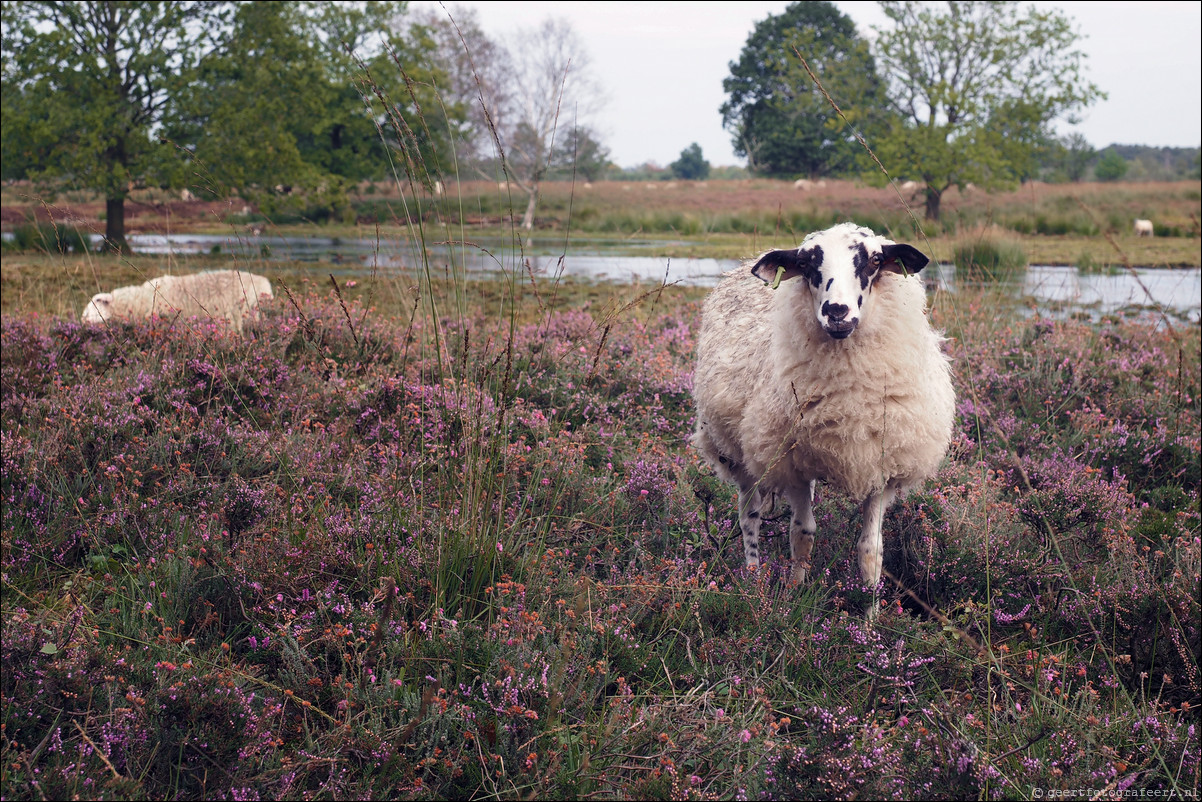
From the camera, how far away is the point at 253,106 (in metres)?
20.6

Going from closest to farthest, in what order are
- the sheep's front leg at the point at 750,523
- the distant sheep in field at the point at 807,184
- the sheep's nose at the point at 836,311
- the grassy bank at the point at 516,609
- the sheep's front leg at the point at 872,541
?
the grassy bank at the point at 516,609 → the sheep's nose at the point at 836,311 → the sheep's front leg at the point at 872,541 → the sheep's front leg at the point at 750,523 → the distant sheep in field at the point at 807,184

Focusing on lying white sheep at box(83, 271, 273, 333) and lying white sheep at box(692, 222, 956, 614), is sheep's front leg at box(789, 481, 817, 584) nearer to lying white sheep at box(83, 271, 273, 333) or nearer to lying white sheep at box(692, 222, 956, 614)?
lying white sheep at box(692, 222, 956, 614)

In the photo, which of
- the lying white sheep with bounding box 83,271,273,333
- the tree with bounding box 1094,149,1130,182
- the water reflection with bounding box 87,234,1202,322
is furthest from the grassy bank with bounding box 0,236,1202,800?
the tree with bounding box 1094,149,1130,182

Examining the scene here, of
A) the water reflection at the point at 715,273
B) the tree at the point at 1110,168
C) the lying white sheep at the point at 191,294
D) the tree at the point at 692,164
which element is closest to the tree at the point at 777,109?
the tree at the point at 1110,168

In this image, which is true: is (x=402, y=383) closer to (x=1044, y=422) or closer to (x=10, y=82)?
(x=1044, y=422)

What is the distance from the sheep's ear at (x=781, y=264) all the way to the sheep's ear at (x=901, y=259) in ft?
1.14

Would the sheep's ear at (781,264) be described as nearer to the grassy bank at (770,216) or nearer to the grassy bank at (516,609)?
the grassy bank at (516,609)

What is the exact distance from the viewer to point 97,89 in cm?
1856

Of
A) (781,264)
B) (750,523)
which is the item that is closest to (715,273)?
(750,523)

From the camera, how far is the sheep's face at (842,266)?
3062 millimetres

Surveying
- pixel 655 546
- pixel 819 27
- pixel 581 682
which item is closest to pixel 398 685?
pixel 581 682

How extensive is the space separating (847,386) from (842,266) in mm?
509

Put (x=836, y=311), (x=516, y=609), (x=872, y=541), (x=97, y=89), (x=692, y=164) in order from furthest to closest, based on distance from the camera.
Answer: (x=692, y=164) < (x=97, y=89) < (x=872, y=541) < (x=836, y=311) < (x=516, y=609)

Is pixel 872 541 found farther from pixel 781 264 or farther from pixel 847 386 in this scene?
pixel 781 264
